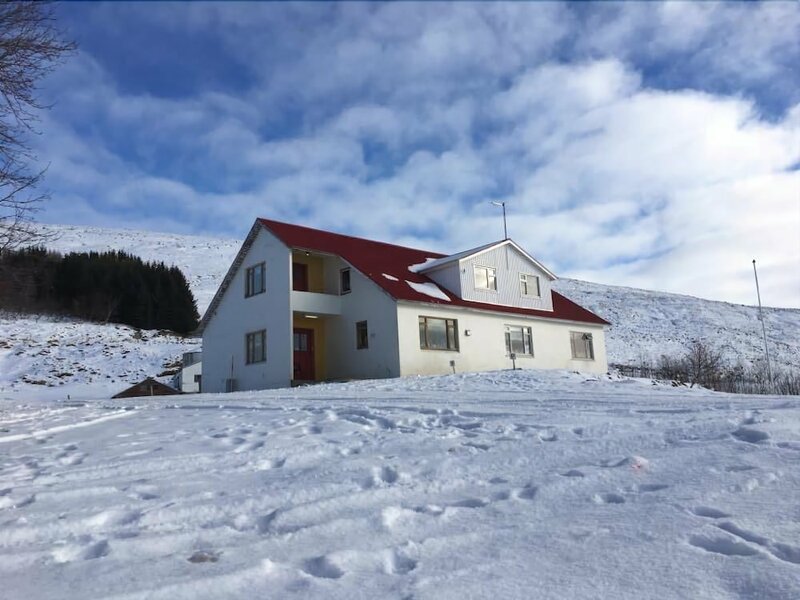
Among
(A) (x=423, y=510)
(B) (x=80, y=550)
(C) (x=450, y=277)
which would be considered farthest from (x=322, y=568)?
(C) (x=450, y=277)

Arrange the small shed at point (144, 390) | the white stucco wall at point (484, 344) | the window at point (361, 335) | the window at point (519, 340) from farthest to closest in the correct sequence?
the small shed at point (144, 390)
the window at point (519, 340)
the window at point (361, 335)
the white stucco wall at point (484, 344)

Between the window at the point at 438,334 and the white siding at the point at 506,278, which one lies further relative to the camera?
the white siding at the point at 506,278

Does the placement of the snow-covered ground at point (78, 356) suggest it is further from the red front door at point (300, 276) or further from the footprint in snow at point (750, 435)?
the footprint in snow at point (750, 435)

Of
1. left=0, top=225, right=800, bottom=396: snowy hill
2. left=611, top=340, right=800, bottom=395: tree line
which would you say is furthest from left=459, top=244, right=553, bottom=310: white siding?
left=0, top=225, right=800, bottom=396: snowy hill

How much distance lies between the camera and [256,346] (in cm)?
2609

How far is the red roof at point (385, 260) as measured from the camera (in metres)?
24.7

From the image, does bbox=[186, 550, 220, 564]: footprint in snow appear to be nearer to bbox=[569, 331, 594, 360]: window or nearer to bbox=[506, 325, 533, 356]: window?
bbox=[506, 325, 533, 356]: window

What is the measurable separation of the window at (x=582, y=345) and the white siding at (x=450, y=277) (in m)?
7.32

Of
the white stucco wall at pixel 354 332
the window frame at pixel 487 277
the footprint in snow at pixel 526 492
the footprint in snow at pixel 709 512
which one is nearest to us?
the footprint in snow at pixel 709 512

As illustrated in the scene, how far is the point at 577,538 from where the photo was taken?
4.47 m

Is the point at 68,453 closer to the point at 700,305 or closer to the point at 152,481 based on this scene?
the point at 152,481

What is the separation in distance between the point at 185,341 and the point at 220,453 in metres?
42.3

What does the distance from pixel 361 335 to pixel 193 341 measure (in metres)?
27.2

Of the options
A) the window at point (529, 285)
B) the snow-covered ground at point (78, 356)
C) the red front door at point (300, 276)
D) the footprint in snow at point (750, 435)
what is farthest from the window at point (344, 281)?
the footprint in snow at point (750, 435)
